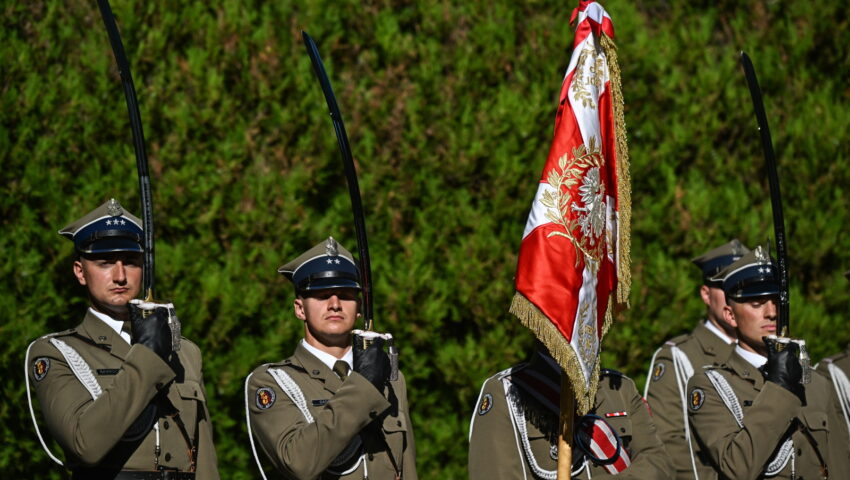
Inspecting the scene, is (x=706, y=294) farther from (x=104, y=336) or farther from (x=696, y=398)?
(x=104, y=336)

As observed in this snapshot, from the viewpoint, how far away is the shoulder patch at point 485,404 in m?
5.55

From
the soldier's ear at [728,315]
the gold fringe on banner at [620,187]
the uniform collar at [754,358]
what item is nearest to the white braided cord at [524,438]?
the gold fringe on banner at [620,187]

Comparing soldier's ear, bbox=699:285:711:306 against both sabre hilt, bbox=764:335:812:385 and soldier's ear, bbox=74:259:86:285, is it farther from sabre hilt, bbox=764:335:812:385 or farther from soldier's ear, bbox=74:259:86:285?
soldier's ear, bbox=74:259:86:285

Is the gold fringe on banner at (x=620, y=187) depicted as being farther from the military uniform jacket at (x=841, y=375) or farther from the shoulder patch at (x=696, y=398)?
the military uniform jacket at (x=841, y=375)

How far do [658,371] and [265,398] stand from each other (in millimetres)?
2834

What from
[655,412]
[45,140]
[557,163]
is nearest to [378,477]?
[557,163]

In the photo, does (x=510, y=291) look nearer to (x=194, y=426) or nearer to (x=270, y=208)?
(x=270, y=208)

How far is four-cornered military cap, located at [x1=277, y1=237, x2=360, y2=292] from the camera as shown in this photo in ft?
18.9

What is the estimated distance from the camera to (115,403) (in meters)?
4.93

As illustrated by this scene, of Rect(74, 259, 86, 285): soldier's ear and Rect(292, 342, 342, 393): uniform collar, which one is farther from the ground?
Rect(74, 259, 86, 285): soldier's ear

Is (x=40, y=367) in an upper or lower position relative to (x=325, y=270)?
lower

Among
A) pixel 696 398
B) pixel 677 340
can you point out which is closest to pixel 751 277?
pixel 696 398

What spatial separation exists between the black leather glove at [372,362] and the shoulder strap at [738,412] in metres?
2.10

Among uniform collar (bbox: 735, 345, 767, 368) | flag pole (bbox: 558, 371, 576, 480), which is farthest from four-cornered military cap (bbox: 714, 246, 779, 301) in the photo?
flag pole (bbox: 558, 371, 576, 480)
